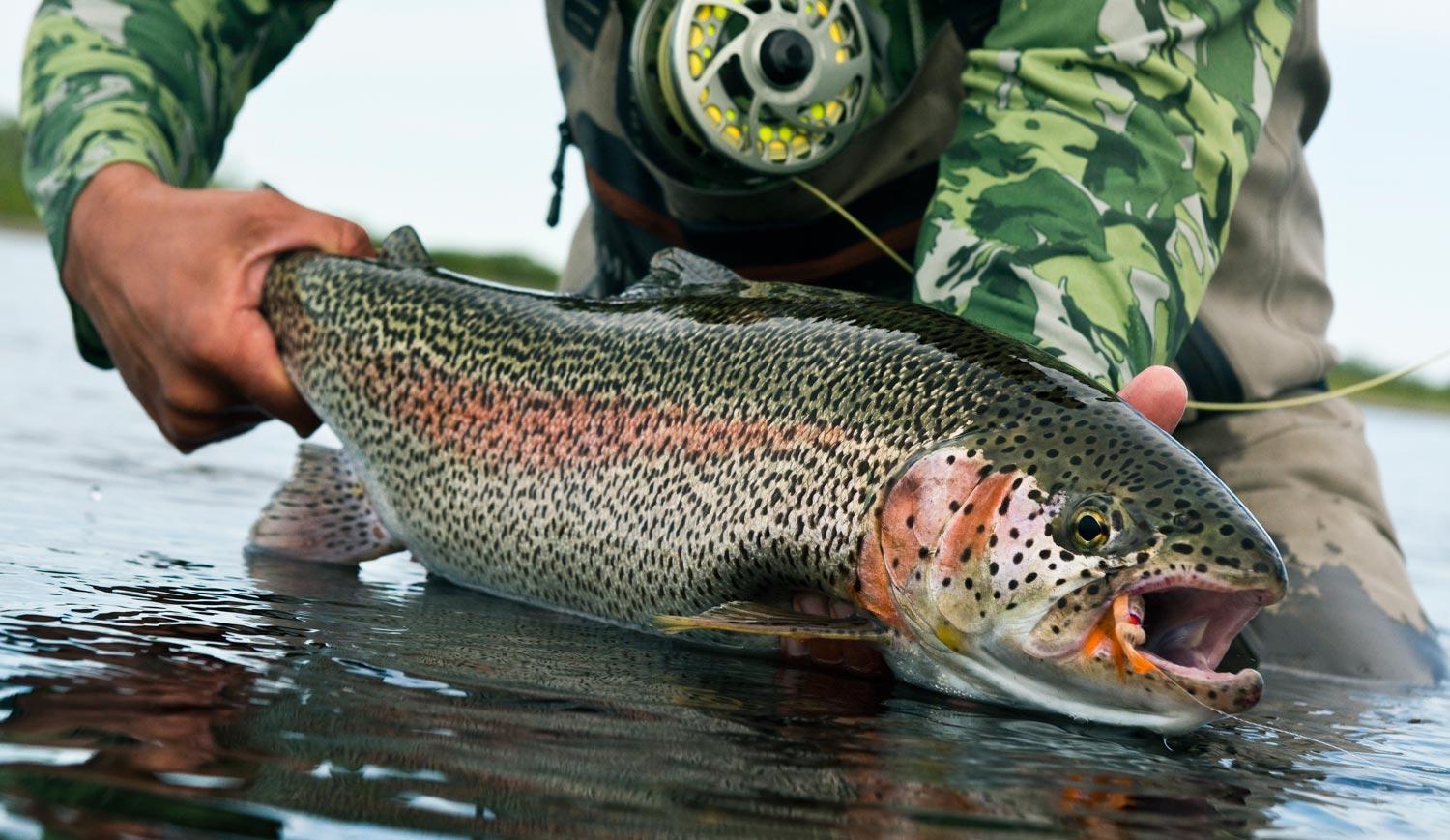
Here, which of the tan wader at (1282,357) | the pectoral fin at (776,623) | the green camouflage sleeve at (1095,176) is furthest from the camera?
the tan wader at (1282,357)

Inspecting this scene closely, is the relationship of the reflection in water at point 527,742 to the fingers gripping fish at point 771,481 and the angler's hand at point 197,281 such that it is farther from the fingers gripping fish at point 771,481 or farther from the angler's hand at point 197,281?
the angler's hand at point 197,281

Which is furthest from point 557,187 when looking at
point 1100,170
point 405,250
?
point 1100,170

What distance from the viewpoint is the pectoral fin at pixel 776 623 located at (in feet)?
8.07

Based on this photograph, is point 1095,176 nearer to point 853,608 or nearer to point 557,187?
point 853,608

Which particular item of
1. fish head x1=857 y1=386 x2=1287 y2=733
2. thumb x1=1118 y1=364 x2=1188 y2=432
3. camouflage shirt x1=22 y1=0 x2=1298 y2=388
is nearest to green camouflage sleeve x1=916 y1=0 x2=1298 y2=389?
camouflage shirt x1=22 y1=0 x2=1298 y2=388

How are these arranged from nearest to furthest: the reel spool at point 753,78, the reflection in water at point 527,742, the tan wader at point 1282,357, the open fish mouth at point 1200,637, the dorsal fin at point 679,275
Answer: the reflection in water at point 527,742 → the open fish mouth at point 1200,637 → the dorsal fin at point 679,275 → the reel spool at point 753,78 → the tan wader at point 1282,357

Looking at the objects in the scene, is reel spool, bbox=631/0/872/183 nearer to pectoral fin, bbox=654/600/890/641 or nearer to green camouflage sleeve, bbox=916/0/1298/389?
green camouflage sleeve, bbox=916/0/1298/389

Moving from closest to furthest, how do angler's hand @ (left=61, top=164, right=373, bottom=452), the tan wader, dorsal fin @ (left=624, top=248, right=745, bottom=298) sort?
dorsal fin @ (left=624, top=248, right=745, bottom=298), angler's hand @ (left=61, top=164, right=373, bottom=452), the tan wader

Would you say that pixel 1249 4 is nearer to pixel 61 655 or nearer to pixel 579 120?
pixel 579 120

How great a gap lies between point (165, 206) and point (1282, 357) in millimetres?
2710

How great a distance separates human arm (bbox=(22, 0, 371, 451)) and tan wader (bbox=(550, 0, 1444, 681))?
3.17 feet

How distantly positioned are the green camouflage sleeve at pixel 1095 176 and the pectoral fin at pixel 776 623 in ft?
1.95

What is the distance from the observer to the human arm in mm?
3535

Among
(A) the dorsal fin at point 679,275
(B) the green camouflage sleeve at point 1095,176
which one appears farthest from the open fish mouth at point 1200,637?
(A) the dorsal fin at point 679,275
